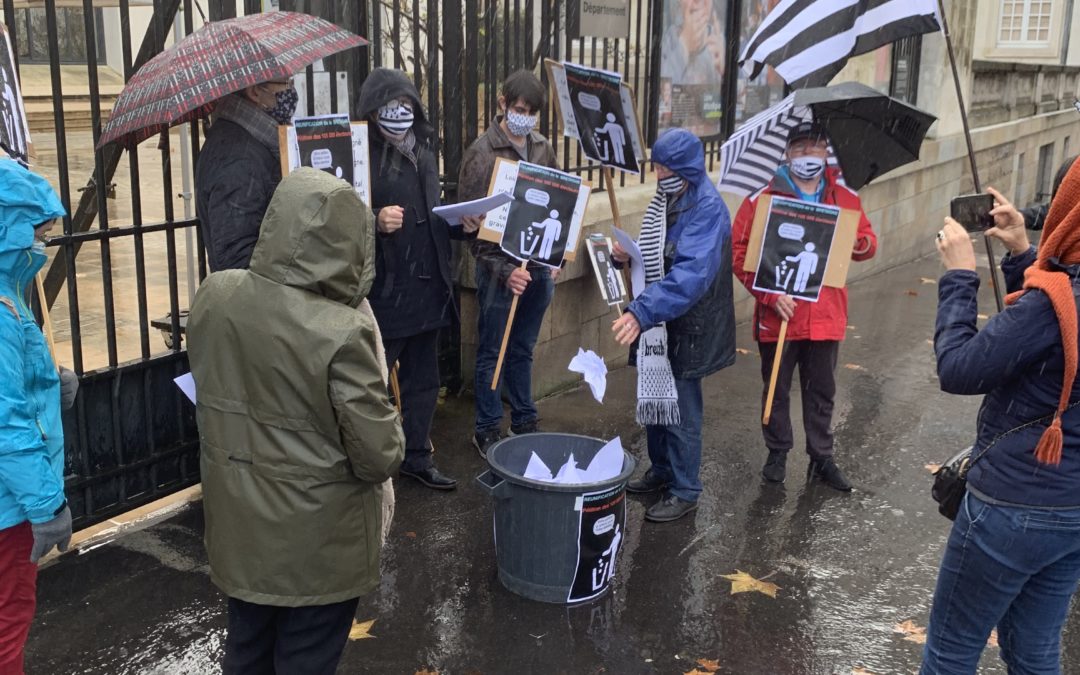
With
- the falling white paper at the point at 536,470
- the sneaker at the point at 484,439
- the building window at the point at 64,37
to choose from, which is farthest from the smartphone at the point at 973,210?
the building window at the point at 64,37

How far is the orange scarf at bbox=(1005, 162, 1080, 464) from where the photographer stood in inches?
102

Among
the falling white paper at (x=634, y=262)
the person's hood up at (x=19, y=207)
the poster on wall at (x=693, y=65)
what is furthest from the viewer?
the poster on wall at (x=693, y=65)

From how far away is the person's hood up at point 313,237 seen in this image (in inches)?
106

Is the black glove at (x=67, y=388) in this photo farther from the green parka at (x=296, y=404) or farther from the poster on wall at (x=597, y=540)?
the poster on wall at (x=597, y=540)

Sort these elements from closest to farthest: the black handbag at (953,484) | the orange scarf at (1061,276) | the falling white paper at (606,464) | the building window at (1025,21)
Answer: the orange scarf at (1061,276)
the black handbag at (953,484)
the falling white paper at (606,464)
the building window at (1025,21)

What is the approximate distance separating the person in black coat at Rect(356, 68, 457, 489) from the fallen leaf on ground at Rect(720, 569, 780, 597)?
1.58 metres

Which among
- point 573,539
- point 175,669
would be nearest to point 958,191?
point 573,539

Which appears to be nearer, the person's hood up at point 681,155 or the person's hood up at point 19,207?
the person's hood up at point 19,207

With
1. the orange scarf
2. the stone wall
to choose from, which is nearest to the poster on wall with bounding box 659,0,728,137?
the stone wall

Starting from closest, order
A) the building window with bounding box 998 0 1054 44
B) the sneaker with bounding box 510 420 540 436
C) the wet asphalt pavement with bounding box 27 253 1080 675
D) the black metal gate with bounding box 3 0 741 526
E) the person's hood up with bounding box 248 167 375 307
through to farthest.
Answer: the person's hood up with bounding box 248 167 375 307 < the wet asphalt pavement with bounding box 27 253 1080 675 < the black metal gate with bounding box 3 0 741 526 < the sneaker with bounding box 510 420 540 436 < the building window with bounding box 998 0 1054 44

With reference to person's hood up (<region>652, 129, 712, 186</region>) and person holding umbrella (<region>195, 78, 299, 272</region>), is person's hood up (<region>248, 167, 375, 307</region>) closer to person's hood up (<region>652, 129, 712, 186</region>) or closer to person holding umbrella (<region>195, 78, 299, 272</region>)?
person holding umbrella (<region>195, 78, 299, 272</region>)

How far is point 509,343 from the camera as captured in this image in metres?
6.04

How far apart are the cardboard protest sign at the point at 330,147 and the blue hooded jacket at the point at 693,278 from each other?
1.36 m

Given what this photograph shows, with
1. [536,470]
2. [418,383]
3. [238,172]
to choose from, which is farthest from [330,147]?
[536,470]
